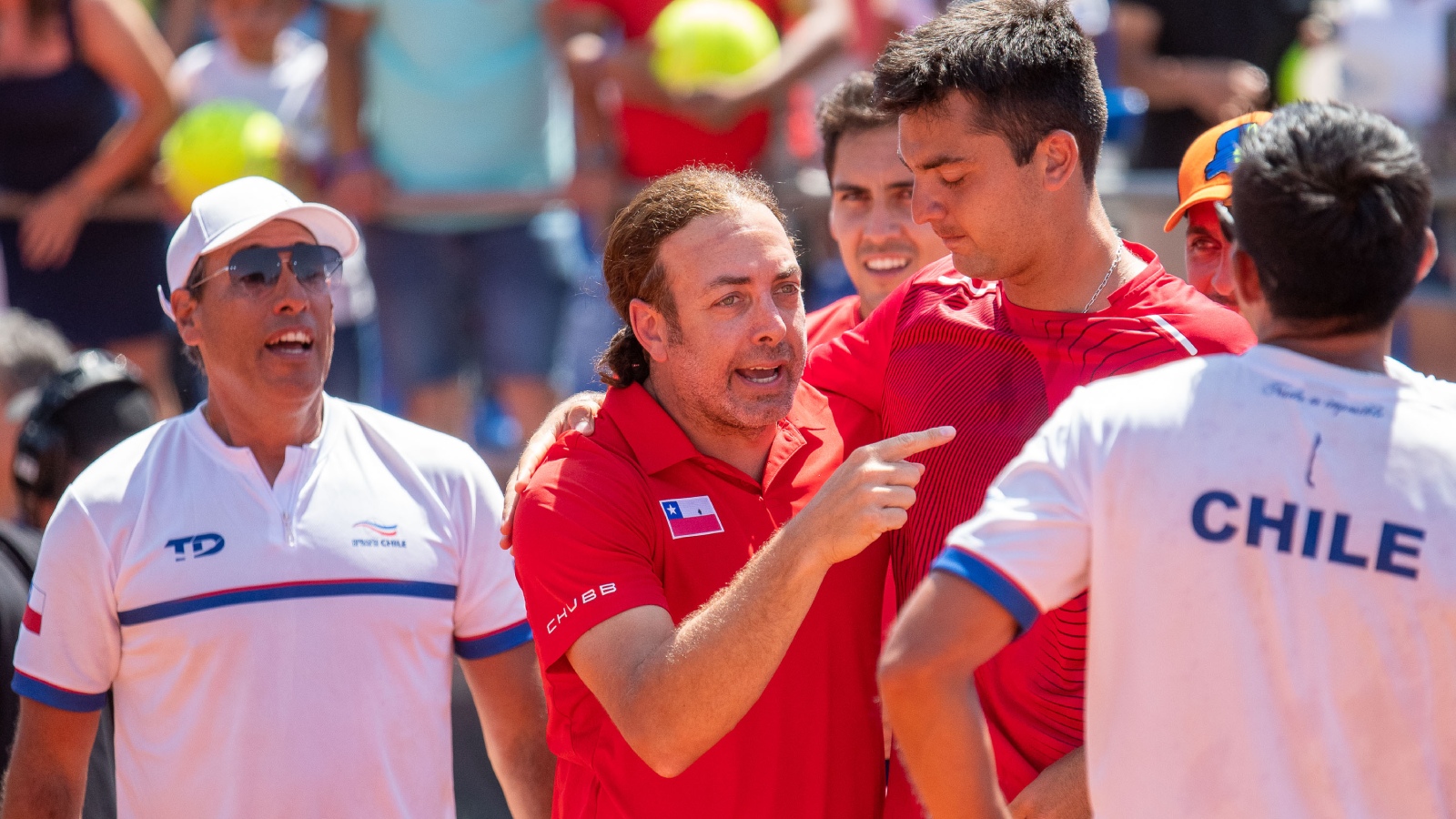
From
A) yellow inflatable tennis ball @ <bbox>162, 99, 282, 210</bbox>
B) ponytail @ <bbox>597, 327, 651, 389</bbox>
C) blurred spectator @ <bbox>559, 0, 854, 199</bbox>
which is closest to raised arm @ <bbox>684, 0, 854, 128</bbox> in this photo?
blurred spectator @ <bbox>559, 0, 854, 199</bbox>

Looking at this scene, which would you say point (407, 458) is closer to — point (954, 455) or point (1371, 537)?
point (954, 455)

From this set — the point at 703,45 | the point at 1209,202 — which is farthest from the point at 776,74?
the point at 1209,202

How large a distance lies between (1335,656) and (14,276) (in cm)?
644

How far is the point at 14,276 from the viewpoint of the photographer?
22.8 ft

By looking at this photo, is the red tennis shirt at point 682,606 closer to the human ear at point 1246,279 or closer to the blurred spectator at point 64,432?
the human ear at point 1246,279

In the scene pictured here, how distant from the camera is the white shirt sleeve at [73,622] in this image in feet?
11.1

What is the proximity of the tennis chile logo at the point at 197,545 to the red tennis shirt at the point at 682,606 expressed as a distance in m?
0.84

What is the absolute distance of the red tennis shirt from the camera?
290 cm

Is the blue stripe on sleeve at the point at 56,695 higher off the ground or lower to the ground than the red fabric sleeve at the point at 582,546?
lower

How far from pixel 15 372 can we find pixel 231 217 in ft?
6.58

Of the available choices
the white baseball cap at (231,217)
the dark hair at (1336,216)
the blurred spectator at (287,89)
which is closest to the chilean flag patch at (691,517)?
the dark hair at (1336,216)

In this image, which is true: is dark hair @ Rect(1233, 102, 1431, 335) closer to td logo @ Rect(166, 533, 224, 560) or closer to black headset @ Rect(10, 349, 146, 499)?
td logo @ Rect(166, 533, 224, 560)

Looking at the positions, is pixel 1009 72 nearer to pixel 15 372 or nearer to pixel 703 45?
pixel 703 45

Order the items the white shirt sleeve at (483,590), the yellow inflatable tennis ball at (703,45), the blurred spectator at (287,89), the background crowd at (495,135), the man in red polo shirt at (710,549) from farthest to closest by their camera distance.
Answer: the blurred spectator at (287,89) < the background crowd at (495,135) < the yellow inflatable tennis ball at (703,45) < the white shirt sleeve at (483,590) < the man in red polo shirt at (710,549)
